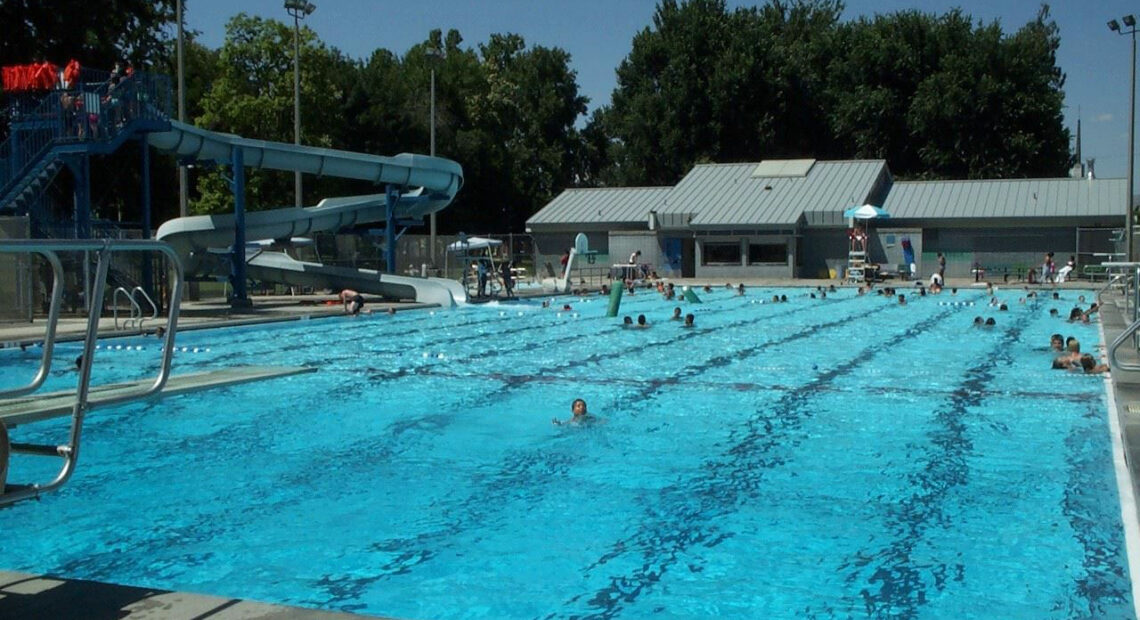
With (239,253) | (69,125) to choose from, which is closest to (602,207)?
(239,253)

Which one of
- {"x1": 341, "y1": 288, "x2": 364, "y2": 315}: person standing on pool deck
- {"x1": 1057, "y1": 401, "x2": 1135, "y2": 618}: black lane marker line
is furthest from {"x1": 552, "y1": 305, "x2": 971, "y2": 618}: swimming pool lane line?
{"x1": 341, "y1": 288, "x2": 364, "y2": 315}: person standing on pool deck

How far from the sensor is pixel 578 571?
6.09 m

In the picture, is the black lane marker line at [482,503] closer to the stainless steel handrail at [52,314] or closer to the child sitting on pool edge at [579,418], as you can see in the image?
the child sitting on pool edge at [579,418]

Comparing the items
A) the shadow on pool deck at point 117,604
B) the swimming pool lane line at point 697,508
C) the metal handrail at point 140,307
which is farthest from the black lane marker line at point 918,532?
the metal handrail at point 140,307

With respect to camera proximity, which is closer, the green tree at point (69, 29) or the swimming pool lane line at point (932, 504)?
the swimming pool lane line at point (932, 504)

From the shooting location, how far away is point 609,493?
789cm

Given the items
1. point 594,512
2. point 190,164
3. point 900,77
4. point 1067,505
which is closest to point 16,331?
point 190,164

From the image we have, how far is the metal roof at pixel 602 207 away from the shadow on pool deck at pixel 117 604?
140 feet

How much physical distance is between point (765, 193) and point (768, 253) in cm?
381

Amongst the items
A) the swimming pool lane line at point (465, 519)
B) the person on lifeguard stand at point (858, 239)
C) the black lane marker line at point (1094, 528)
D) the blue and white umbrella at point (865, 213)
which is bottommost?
the swimming pool lane line at point (465, 519)

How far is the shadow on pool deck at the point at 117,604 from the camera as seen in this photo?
4477mm

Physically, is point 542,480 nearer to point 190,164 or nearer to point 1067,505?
point 1067,505

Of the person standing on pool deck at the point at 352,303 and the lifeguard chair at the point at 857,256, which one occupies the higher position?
the lifeguard chair at the point at 857,256

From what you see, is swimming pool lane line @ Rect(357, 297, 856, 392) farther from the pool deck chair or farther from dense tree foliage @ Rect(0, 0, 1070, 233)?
dense tree foliage @ Rect(0, 0, 1070, 233)
